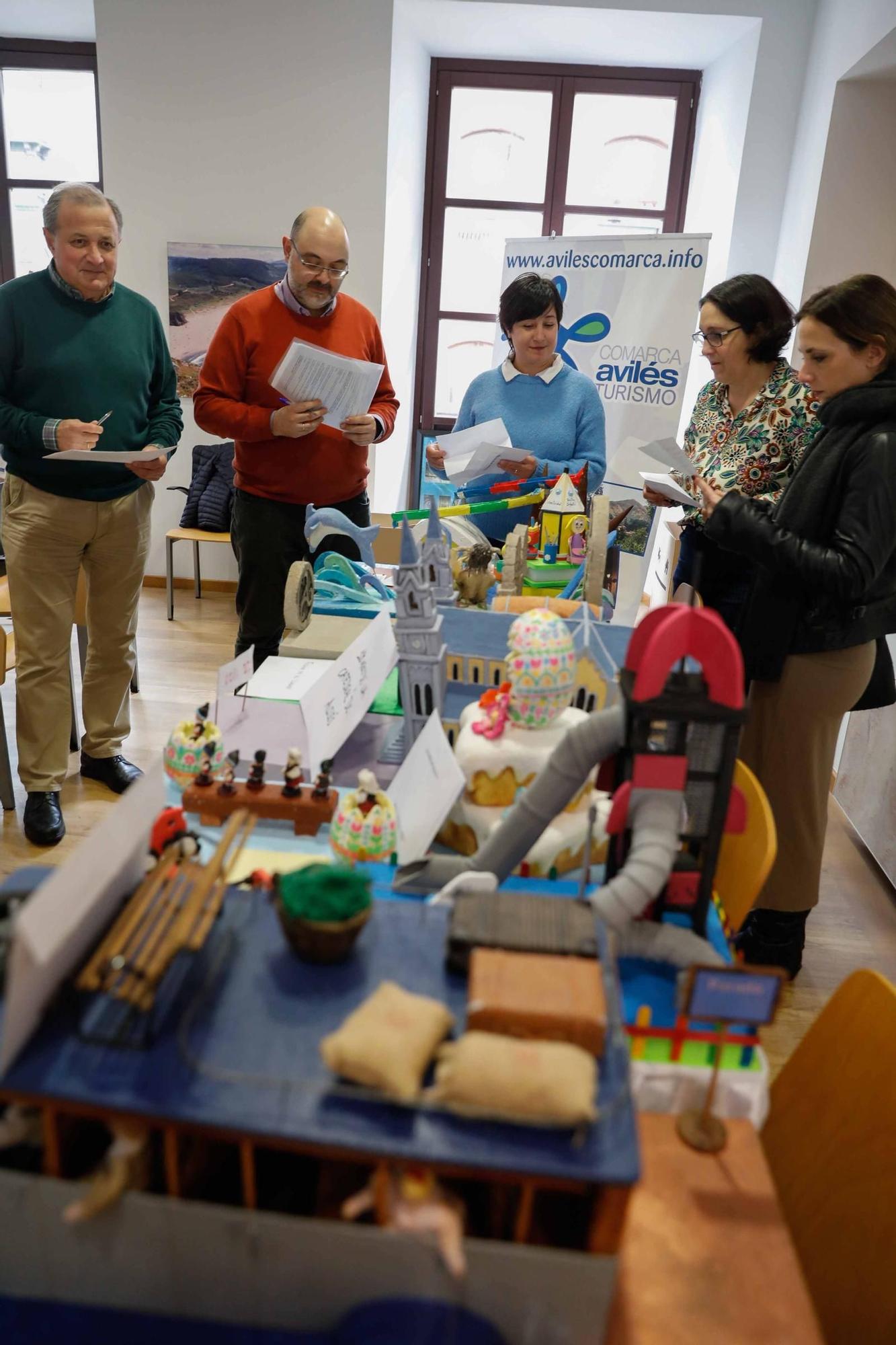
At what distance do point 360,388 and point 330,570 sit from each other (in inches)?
20.3

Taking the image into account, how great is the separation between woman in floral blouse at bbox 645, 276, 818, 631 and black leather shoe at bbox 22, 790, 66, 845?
6.12ft

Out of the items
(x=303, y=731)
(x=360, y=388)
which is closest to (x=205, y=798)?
(x=303, y=731)

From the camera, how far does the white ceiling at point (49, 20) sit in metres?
4.62

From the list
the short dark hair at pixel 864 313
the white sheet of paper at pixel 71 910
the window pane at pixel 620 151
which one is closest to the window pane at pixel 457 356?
the window pane at pixel 620 151

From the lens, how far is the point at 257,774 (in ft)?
4.48

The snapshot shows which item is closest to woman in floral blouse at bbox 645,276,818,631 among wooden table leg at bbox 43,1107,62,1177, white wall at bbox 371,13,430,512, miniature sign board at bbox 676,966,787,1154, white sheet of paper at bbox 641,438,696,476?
white sheet of paper at bbox 641,438,696,476

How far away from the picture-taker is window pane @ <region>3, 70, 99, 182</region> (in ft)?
16.9

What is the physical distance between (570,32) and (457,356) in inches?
67.0

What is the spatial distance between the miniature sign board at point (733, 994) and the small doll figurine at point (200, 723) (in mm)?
861

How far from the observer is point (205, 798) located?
135 centimetres

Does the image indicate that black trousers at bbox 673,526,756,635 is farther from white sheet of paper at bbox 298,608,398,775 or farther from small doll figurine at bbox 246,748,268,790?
small doll figurine at bbox 246,748,268,790

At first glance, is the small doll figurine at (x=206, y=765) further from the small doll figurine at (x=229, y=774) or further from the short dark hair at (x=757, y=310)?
the short dark hair at (x=757, y=310)

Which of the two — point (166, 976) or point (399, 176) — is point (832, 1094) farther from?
point (399, 176)

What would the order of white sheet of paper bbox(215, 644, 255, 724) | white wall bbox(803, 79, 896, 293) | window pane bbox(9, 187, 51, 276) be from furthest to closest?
1. window pane bbox(9, 187, 51, 276)
2. white wall bbox(803, 79, 896, 293)
3. white sheet of paper bbox(215, 644, 255, 724)
